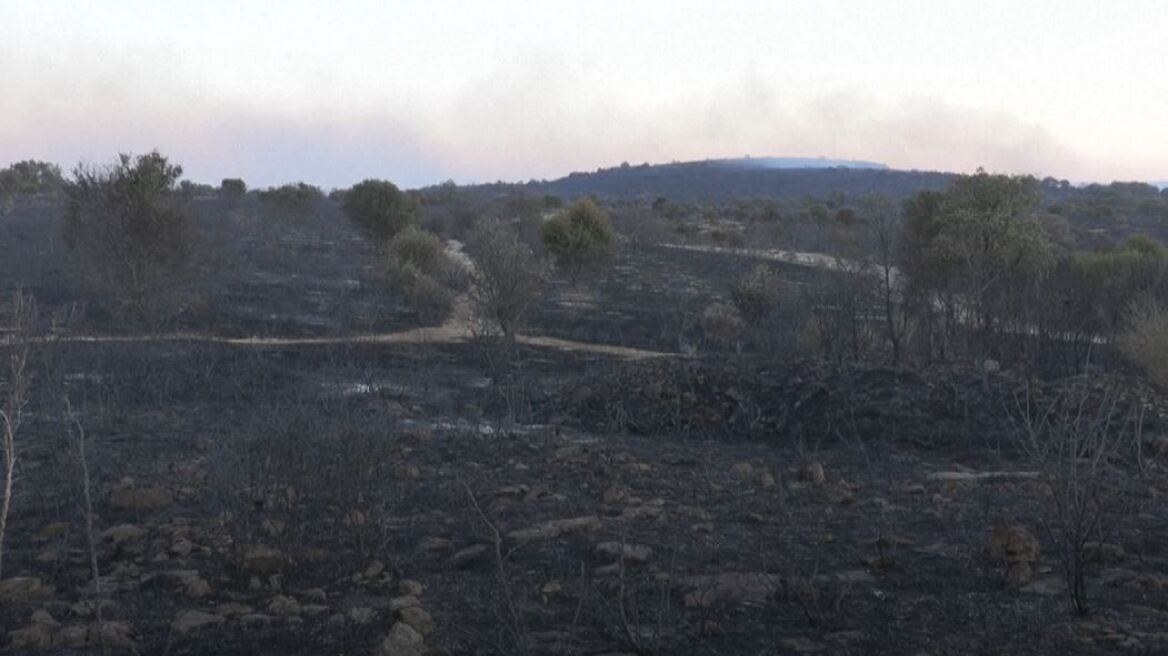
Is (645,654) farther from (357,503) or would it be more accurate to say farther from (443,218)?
(443,218)

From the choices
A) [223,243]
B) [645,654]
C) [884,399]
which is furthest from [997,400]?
[223,243]

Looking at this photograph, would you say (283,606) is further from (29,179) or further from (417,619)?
(29,179)

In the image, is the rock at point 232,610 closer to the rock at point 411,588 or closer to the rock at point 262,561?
the rock at point 262,561

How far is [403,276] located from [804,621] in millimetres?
23722

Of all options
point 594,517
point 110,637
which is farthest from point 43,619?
point 594,517

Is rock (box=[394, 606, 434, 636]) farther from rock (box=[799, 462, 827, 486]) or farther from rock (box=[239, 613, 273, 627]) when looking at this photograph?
rock (box=[799, 462, 827, 486])

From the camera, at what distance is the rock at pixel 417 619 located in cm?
467

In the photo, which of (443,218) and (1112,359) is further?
(443,218)

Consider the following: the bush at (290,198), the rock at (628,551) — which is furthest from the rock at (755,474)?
the bush at (290,198)

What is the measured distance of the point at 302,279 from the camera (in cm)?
3148

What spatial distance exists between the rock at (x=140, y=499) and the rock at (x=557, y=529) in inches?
97.9

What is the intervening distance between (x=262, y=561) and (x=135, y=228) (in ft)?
56.9

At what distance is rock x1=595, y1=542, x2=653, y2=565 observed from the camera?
5.73 m

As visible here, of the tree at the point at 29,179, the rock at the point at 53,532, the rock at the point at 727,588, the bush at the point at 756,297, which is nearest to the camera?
the rock at the point at 727,588
